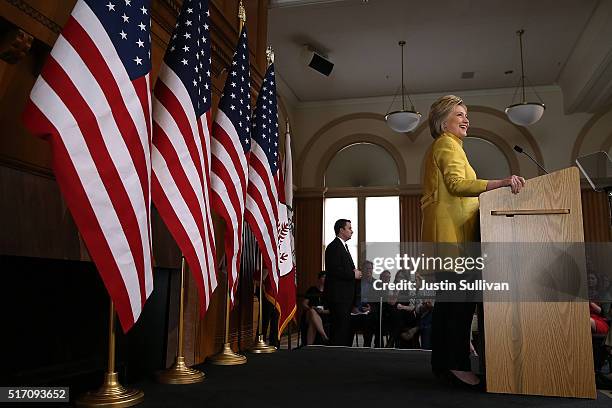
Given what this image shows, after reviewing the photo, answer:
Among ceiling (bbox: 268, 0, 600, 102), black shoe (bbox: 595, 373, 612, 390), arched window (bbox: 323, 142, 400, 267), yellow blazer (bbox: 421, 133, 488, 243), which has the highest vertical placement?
ceiling (bbox: 268, 0, 600, 102)

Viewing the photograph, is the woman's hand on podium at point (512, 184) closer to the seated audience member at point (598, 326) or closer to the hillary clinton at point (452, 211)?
the hillary clinton at point (452, 211)

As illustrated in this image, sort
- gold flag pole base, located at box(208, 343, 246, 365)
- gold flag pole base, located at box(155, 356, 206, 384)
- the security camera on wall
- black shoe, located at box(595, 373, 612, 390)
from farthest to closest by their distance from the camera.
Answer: the security camera on wall, gold flag pole base, located at box(208, 343, 246, 365), black shoe, located at box(595, 373, 612, 390), gold flag pole base, located at box(155, 356, 206, 384)

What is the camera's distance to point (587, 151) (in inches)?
381

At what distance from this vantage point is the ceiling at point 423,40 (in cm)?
722

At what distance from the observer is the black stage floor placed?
2.03m

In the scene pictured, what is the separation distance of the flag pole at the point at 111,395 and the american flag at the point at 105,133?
0.82 feet

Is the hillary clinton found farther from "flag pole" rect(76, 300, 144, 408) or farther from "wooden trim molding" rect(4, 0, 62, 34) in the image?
"wooden trim molding" rect(4, 0, 62, 34)

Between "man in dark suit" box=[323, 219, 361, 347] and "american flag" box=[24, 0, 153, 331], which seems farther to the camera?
"man in dark suit" box=[323, 219, 361, 347]

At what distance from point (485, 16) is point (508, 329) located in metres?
6.36

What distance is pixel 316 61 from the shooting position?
28.5 ft

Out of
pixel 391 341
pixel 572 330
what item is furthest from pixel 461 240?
pixel 391 341

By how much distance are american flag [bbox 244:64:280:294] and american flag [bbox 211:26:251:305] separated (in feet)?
0.91

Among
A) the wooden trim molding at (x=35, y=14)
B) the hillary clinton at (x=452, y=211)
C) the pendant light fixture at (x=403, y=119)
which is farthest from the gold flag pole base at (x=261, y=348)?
the pendant light fixture at (x=403, y=119)

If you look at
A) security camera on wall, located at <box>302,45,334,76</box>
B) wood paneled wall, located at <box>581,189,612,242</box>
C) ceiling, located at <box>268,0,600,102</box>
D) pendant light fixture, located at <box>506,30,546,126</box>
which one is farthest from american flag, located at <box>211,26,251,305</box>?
wood paneled wall, located at <box>581,189,612,242</box>
